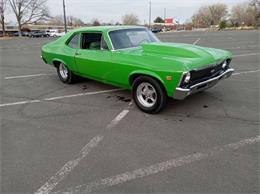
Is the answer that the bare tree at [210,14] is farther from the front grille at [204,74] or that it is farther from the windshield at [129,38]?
the front grille at [204,74]

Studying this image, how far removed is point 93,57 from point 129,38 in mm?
919

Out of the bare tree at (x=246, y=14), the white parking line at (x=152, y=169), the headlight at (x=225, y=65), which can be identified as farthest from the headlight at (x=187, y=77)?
the bare tree at (x=246, y=14)

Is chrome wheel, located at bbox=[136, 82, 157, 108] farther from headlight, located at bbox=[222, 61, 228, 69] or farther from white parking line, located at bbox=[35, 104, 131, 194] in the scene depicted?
headlight, located at bbox=[222, 61, 228, 69]

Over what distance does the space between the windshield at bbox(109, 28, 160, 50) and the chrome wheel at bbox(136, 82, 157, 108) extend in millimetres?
1029

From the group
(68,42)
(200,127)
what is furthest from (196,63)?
(68,42)

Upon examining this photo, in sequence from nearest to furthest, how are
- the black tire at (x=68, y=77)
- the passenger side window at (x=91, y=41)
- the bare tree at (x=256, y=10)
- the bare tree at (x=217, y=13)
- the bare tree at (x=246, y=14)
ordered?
the passenger side window at (x=91, y=41) < the black tire at (x=68, y=77) < the bare tree at (x=256, y=10) < the bare tree at (x=246, y=14) < the bare tree at (x=217, y=13)

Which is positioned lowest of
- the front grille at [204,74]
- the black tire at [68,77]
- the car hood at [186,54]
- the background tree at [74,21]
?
the black tire at [68,77]

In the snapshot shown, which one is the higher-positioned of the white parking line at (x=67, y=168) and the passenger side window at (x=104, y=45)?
the passenger side window at (x=104, y=45)

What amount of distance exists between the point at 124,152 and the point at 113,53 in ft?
7.35

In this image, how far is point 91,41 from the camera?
530 cm

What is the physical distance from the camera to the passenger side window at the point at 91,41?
5.01m

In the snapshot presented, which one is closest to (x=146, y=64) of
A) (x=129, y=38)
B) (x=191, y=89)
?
(x=191, y=89)

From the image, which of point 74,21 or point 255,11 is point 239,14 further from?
point 74,21

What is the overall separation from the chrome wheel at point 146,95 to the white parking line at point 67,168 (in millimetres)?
1259
